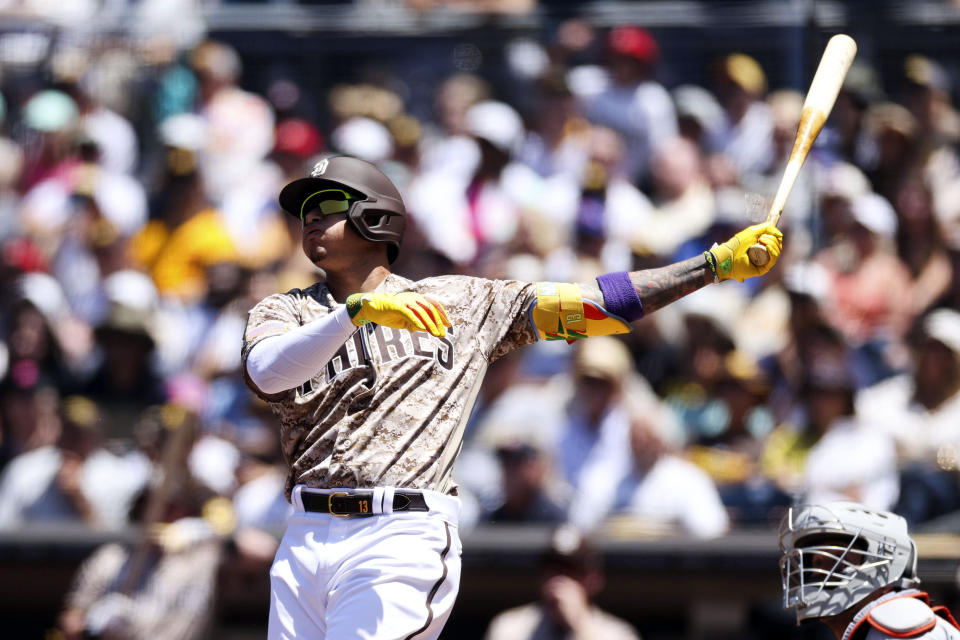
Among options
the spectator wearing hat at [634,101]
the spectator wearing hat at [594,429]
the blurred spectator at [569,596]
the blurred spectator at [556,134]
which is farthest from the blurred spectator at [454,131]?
the blurred spectator at [569,596]

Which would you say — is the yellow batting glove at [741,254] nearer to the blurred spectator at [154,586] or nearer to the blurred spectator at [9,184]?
the blurred spectator at [154,586]

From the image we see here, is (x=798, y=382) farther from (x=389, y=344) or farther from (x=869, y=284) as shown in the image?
(x=389, y=344)

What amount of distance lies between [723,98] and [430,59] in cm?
229

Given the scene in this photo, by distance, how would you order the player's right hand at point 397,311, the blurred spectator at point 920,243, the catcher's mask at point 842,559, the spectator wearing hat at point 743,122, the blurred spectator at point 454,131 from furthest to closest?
the blurred spectator at point 454,131, the spectator wearing hat at point 743,122, the blurred spectator at point 920,243, the catcher's mask at point 842,559, the player's right hand at point 397,311

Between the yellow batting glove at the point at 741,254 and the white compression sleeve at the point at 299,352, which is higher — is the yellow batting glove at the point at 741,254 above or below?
above

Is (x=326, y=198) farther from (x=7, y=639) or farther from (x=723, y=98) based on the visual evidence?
(x=723, y=98)

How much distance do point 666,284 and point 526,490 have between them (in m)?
3.14

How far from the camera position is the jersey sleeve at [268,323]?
4.22 m

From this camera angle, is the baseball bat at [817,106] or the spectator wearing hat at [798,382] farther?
the spectator wearing hat at [798,382]

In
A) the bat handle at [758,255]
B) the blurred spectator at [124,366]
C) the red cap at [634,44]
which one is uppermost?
the red cap at [634,44]

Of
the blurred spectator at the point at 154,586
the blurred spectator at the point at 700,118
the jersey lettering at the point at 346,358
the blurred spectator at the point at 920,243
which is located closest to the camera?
the jersey lettering at the point at 346,358

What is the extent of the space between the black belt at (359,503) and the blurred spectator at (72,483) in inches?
150

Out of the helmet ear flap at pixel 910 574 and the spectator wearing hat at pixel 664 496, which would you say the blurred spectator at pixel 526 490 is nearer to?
the spectator wearing hat at pixel 664 496

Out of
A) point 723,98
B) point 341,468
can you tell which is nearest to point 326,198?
point 341,468
